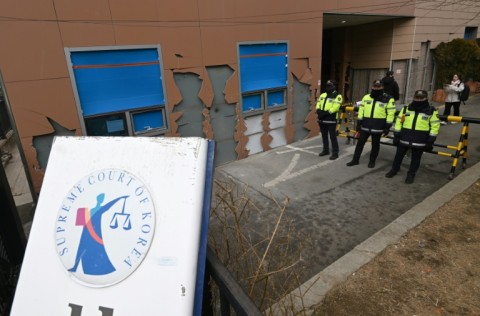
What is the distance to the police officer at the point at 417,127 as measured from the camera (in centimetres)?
459

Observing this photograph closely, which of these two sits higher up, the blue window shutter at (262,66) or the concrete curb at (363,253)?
the blue window shutter at (262,66)

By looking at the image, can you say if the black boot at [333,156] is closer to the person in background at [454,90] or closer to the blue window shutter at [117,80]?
the blue window shutter at [117,80]

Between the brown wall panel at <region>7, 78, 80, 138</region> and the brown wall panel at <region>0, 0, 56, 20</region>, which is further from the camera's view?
the brown wall panel at <region>7, 78, 80, 138</region>

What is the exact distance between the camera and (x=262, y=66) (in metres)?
6.48

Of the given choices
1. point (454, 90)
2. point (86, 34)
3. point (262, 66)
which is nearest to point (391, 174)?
point (262, 66)

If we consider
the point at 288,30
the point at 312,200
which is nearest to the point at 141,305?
the point at 312,200

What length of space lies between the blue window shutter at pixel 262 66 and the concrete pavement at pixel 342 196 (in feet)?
5.36

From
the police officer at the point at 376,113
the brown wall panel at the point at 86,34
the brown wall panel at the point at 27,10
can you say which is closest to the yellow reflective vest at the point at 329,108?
the police officer at the point at 376,113

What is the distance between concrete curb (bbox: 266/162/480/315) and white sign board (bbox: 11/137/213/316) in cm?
119

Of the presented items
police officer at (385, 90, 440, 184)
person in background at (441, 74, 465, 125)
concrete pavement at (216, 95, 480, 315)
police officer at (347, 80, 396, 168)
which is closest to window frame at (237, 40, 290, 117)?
concrete pavement at (216, 95, 480, 315)

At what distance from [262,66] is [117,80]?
316cm

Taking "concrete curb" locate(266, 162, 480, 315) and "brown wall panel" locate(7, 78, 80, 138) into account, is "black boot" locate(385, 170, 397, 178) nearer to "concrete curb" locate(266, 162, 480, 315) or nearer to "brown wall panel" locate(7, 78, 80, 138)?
"concrete curb" locate(266, 162, 480, 315)

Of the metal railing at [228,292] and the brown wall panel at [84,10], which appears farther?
the brown wall panel at [84,10]

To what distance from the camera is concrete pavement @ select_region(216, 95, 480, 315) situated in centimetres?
324
